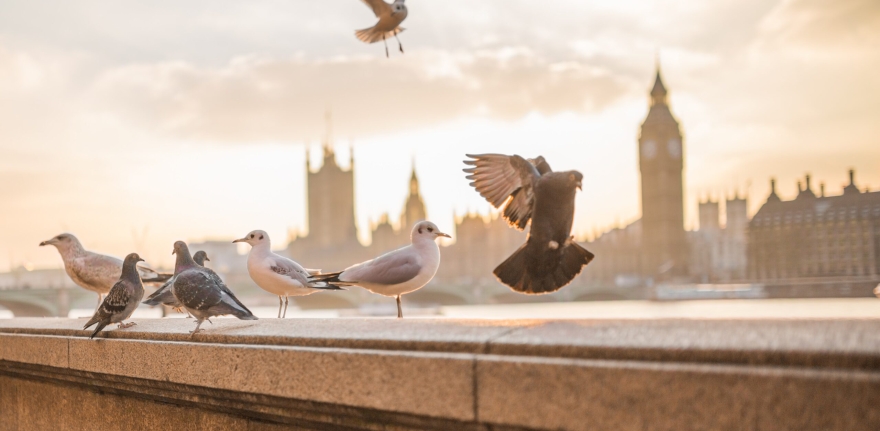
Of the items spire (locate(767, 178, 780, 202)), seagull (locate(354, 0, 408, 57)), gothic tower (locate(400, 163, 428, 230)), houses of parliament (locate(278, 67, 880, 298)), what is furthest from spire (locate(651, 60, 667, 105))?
seagull (locate(354, 0, 408, 57))

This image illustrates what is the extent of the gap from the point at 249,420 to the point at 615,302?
262 ft

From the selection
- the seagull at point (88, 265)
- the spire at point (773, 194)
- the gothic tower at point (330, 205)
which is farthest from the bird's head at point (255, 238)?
the gothic tower at point (330, 205)

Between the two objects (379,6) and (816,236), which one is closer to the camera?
(379,6)

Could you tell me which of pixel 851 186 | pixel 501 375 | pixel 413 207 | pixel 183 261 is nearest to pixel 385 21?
pixel 183 261

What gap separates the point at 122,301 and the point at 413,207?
10620 cm

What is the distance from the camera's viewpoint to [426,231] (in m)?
3.41

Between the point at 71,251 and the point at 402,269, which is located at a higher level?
the point at 71,251

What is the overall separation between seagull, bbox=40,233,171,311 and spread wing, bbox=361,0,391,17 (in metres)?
1.96

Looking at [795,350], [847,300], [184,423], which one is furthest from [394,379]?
[847,300]

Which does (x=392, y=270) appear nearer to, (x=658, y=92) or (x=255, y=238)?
(x=255, y=238)

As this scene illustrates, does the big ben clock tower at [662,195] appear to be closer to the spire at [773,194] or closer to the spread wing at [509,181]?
the spire at [773,194]

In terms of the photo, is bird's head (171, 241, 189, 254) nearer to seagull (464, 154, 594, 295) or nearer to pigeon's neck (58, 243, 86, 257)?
seagull (464, 154, 594, 295)

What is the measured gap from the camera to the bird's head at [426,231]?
3398 millimetres

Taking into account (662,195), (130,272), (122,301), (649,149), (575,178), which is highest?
(649,149)
